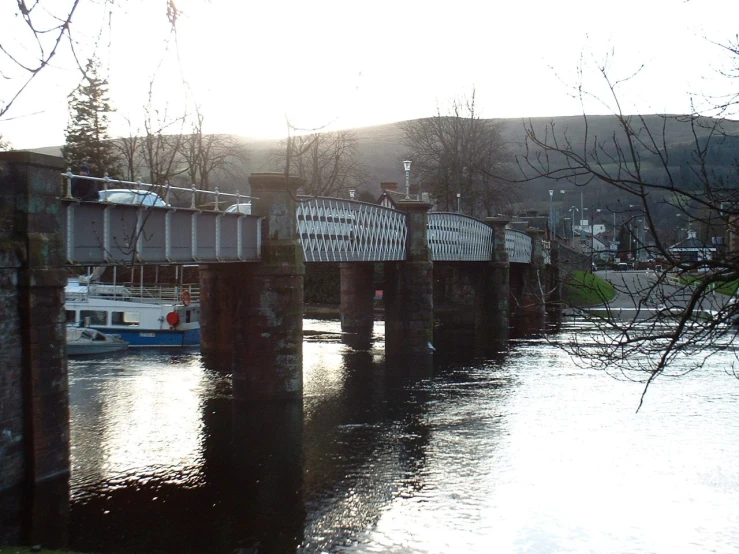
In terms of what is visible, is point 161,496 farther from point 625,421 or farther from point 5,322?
point 625,421

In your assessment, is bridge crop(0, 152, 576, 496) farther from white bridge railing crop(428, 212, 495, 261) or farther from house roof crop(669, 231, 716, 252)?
house roof crop(669, 231, 716, 252)

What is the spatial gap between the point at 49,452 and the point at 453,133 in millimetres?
60374

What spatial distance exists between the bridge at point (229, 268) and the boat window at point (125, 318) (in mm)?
5325

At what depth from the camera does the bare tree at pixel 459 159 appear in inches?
2776

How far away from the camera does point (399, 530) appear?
14664mm

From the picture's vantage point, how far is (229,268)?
2583 centimetres

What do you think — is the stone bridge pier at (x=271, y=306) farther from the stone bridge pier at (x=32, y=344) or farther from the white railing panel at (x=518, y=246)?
the white railing panel at (x=518, y=246)

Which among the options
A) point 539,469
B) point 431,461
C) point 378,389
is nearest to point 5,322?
point 431,461

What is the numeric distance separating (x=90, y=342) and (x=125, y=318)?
400 centimetres

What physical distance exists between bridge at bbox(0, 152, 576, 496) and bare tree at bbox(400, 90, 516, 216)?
20078 mm

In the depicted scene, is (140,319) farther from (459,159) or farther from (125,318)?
(459,159)

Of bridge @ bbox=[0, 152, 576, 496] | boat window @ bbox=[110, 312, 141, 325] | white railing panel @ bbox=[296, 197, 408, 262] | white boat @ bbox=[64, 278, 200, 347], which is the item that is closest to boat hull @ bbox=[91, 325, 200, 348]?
white boat @ bbox=[64, 278, 200, 347]

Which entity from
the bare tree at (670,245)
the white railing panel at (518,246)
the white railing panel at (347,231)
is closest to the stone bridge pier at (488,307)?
the white railing panel at (518,246)

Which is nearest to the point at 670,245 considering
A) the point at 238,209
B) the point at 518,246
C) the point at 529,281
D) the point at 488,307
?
the point at 238,209
